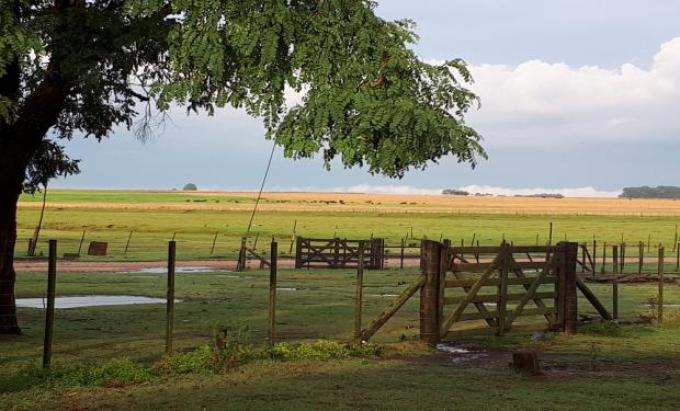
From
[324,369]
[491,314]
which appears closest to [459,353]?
[491,314]

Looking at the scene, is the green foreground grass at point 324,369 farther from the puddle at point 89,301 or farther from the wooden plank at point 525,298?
the puddle at point 89,301

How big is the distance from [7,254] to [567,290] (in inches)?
503

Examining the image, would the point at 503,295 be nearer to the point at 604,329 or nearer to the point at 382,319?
the point at 604,329

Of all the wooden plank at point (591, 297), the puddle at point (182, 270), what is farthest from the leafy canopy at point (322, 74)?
the puddle at point (182, 270)

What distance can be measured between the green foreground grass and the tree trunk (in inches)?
23.9

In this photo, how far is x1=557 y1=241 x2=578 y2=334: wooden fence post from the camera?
21.8 m

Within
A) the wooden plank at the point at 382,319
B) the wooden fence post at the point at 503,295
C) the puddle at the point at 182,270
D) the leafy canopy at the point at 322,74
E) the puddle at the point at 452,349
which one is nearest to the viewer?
the leafy canopy at the point at 322,74

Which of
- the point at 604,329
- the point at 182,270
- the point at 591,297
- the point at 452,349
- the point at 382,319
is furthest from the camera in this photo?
the point at 182,270

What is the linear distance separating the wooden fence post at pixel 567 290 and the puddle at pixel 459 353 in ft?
11.6

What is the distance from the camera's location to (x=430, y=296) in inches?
751

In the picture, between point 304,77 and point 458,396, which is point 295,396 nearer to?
point 458,396

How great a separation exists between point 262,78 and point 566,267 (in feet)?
37.5

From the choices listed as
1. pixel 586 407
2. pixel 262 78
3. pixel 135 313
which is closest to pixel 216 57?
pixel 262 78

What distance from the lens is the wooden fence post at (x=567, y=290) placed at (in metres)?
21.8
